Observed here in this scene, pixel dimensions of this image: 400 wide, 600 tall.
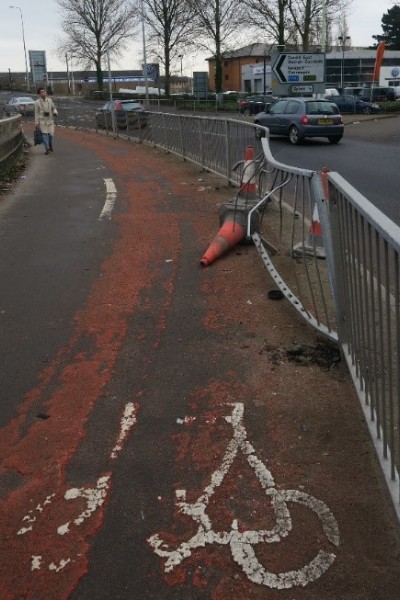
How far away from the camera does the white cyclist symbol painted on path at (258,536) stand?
2480 millimetres

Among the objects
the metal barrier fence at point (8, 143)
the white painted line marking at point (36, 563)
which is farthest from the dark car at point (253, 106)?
the white painted line marking at point (36, 563)

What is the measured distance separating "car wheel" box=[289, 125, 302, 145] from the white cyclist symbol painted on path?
65.3 ft

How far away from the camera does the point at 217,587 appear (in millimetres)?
2426

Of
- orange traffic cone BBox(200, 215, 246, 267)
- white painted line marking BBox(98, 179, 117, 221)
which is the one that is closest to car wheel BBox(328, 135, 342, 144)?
white painted line marking BBox(98, 179, 117, 221)

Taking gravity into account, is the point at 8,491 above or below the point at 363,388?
below

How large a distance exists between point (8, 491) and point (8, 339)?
200 cm

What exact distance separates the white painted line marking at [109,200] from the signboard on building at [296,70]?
23132 millimetres

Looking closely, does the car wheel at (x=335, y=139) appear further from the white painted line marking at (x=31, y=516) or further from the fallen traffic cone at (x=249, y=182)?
the white painted line marking at (x=31, y=516)

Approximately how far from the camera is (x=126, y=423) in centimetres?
362

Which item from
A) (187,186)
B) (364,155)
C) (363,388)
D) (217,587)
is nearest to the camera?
(217,587)

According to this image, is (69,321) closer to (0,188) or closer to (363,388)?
(363,388)

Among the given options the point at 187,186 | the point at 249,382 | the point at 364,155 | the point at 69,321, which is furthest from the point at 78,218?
the point at 364,155

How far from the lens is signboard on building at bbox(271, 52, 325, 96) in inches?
1335

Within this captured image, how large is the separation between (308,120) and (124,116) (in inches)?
364
